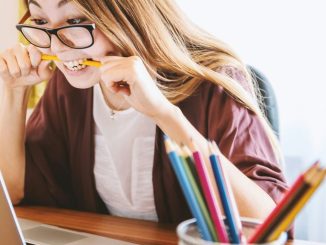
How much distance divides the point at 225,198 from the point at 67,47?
61 centimetres

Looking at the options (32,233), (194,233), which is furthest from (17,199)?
(194,233)

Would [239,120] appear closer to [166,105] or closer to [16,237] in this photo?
[166,105]

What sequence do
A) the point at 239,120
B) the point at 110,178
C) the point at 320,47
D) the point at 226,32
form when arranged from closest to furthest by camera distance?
the point at 239,120 < the point at 110,178 < the point at 320,47 < the point at 226,32

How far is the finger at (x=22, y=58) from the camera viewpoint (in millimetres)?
1065

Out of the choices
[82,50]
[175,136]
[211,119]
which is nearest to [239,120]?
[211,119]

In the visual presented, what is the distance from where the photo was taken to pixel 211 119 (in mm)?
938

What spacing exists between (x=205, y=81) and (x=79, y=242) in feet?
1.47

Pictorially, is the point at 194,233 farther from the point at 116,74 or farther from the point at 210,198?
the point at 116,74

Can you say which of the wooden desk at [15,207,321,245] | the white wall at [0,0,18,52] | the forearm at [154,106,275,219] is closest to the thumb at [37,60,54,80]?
the wooden desk at [15,207,321,245]

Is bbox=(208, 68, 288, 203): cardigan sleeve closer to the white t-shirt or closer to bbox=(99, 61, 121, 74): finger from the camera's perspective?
the white t-shirt

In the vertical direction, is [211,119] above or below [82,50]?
below

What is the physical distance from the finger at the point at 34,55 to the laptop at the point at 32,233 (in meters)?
0.40

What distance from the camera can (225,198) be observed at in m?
0.40

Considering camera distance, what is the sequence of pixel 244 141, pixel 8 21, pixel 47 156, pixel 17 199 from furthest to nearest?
pixel 8 21 → pixel 47 156 → pixel 17 199 → pixel 244 141
